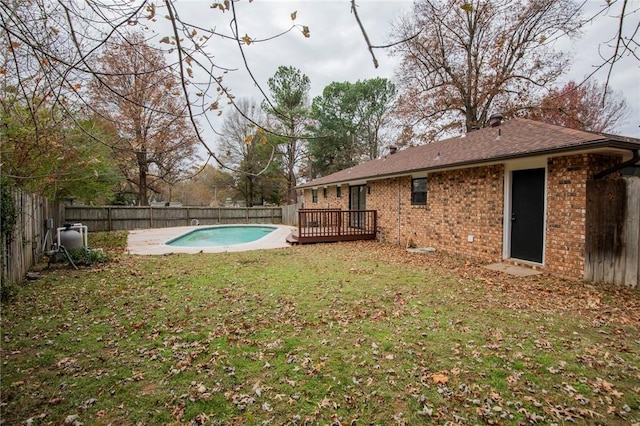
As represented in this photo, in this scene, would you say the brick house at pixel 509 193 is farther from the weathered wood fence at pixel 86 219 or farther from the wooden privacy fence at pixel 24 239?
the weathered wood fence at pixel 86 219

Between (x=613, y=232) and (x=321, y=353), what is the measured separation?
5930 mm

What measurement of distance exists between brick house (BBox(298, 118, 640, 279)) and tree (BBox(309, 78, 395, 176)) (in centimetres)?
1482

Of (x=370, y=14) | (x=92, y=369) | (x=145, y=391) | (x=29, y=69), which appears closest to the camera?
(x=370, y=14)

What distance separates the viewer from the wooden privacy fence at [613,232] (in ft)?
17.6

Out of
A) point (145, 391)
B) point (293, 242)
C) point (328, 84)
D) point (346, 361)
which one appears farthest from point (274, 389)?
point (328, 84)

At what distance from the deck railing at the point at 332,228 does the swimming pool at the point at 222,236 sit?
11.1 feet

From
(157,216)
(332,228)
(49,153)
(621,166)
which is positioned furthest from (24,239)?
(157,216)

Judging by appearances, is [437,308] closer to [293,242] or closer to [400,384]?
[400,384]

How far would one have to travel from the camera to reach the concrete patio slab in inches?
249

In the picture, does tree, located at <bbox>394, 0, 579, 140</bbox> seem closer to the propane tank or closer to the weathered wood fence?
the weathered wood fence

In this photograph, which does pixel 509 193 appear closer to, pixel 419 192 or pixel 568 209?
pixel 568 209

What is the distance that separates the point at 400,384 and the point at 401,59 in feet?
60.4

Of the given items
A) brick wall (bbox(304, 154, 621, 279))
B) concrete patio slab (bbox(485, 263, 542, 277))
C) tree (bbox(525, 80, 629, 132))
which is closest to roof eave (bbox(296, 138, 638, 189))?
brick wall (bbox(304, 154, 621, 279))

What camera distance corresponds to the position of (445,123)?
1856cm
